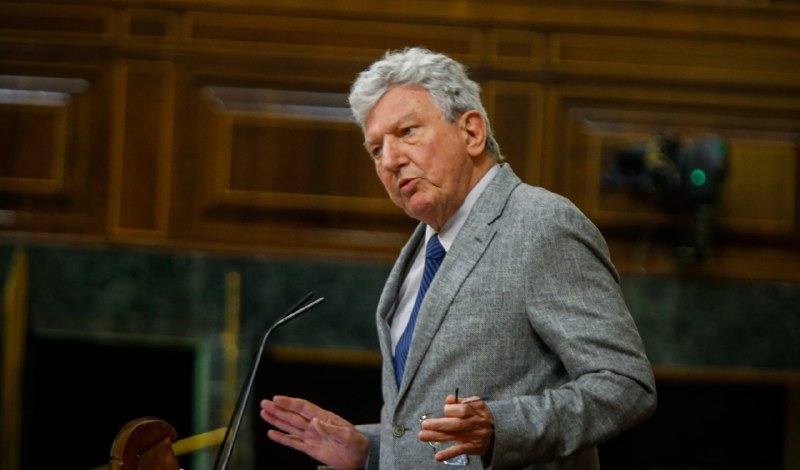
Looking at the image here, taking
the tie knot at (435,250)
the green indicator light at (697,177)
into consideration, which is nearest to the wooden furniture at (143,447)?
the tie knot at (435,250)

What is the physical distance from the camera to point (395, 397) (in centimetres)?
206

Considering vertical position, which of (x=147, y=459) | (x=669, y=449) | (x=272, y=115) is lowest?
(x=669, y=449)

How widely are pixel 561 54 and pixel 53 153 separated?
169 cm

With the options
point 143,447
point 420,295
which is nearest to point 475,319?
point 420,295

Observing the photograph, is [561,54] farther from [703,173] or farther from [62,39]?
[62,39]

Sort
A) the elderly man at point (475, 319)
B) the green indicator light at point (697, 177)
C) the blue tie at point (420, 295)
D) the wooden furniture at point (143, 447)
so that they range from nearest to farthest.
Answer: the wooden furniture at point (143, 447), the elderly man at point (475, 319), the blue tie at point (420, 295), the green indicator light at point (697, 177)

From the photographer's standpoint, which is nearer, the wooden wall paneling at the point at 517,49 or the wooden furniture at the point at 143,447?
the wooden furniture at the point at 143,447

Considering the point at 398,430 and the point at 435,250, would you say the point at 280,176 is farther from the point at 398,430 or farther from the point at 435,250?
the point at 398,430

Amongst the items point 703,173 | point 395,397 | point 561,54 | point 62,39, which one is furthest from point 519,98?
point 395,397

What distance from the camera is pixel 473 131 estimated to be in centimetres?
221

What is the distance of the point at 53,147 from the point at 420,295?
7.83ft

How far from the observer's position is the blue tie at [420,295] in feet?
6.95

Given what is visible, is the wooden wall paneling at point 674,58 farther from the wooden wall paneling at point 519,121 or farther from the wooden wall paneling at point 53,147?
the wooden wall paneling at point 53,147

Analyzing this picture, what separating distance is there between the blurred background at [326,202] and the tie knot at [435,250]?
72.7 inches
